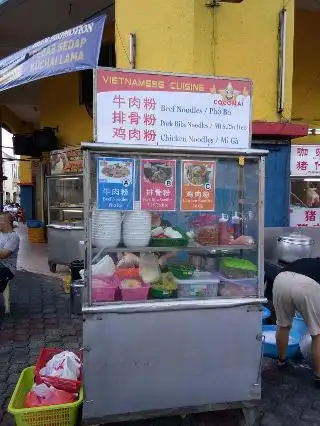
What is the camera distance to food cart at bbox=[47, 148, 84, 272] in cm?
767

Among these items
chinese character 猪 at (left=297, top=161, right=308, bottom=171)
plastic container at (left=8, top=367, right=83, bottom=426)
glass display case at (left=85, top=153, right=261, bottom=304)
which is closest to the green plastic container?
glass display case at (left=85, top=153, right=261, bottom=304)

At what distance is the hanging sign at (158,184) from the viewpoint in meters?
2.87

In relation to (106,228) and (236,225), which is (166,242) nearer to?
(106,228)

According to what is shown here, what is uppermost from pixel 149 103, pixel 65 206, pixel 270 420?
pixel 149 103

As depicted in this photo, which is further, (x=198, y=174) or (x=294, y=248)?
(x=294, y=248)

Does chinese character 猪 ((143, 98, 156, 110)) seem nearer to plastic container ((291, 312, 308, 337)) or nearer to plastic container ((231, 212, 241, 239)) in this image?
plastic container ((231, 212, 241, 239))

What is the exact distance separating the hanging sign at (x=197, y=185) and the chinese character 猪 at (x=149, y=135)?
27 cm

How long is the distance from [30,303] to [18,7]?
226 inches

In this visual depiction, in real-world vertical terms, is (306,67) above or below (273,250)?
above

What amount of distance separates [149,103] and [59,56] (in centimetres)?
291

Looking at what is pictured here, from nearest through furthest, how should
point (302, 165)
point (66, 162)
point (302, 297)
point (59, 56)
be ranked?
point (302, 297)
point (59, 56)
point (302, 165)
point (66, 162)

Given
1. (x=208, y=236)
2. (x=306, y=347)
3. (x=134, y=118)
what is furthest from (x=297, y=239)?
(x=134, y=118)

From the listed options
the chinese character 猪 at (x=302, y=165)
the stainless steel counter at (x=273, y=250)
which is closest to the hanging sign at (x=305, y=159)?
the chinese character 猪 at (x=302, y=165)

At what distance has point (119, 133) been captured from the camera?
276cm
